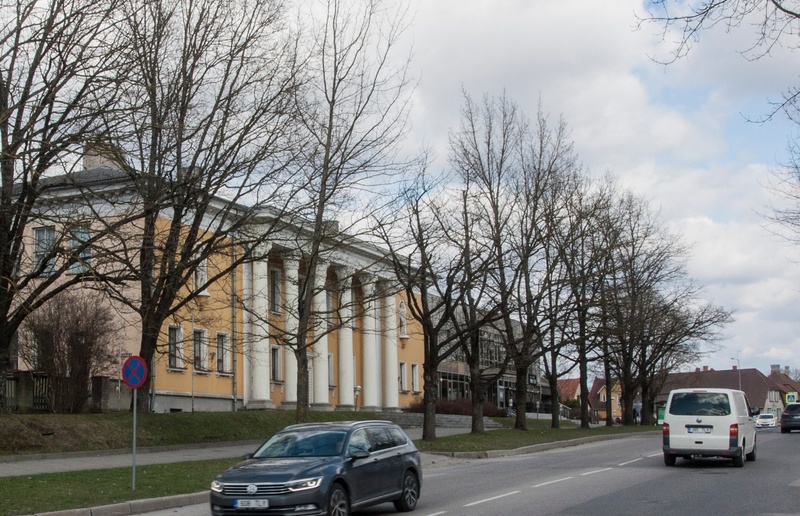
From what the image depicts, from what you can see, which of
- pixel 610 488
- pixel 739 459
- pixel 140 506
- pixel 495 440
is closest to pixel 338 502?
pixel 140 506

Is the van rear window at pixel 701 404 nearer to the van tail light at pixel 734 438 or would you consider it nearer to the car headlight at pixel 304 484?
the van tail light at pixel 734 438

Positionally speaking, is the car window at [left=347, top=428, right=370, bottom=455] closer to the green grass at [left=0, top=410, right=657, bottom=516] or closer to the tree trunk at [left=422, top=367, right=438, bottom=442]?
the green grass at [left=0, top=410, right=657, bottom=516]

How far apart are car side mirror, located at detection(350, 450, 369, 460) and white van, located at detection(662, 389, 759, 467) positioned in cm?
1060

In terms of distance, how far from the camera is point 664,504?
1459 centimetres

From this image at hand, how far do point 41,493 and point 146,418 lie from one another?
14.1 meters

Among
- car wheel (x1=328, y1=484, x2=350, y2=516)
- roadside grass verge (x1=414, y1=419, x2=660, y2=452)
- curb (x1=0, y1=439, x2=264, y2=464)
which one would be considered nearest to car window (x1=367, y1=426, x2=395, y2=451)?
car wheel (x1=328, y1=484, x2=350, y2=516)

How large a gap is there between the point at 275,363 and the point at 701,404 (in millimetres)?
33448

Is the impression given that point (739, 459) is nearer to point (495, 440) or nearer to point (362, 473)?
point (362, 473)

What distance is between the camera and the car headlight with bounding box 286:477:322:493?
12102 mm

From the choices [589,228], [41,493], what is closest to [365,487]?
[41,493]

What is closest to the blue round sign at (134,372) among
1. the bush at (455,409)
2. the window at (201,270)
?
the window at (201,270)

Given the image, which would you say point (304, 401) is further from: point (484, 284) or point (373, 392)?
point (373, 392)

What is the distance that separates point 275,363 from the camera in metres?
52.0

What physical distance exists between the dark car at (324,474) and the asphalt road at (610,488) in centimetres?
81
